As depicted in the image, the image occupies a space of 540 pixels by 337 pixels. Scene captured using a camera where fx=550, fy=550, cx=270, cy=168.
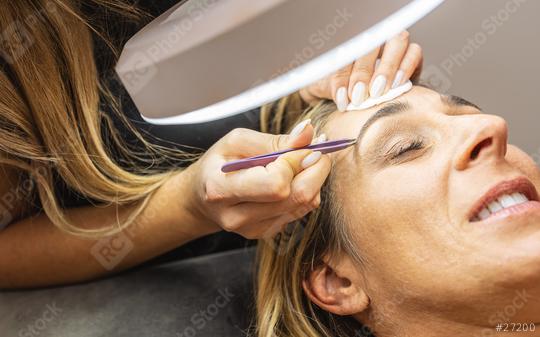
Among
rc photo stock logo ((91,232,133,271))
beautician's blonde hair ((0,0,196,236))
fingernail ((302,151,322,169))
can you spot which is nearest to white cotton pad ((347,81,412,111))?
fingernail ((302,151,322,169))

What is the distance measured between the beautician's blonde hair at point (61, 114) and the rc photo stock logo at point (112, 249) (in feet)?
0.10

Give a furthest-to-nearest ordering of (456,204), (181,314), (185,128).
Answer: (185,128) < (181,314) < (456,204)

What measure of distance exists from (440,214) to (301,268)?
0.33m

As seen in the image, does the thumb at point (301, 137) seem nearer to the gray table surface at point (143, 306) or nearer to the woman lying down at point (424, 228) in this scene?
the woman lying down at point (424, 228)

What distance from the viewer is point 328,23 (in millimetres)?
484

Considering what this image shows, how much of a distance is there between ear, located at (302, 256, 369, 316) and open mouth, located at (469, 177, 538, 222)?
235mm

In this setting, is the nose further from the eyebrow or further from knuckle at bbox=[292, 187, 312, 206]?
knuckle at bbox=[292, 187, 312, 206]

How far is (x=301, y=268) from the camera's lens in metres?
1.06

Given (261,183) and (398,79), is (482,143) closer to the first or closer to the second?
(398,79)

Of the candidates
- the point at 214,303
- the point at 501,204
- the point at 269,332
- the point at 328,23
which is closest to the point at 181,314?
the point at 214,303

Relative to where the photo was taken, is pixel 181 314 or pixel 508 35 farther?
pixel 508 35

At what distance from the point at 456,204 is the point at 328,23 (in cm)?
45

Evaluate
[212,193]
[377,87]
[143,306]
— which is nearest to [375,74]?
[377,87]

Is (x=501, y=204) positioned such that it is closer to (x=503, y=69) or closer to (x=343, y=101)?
(x=343, y=101)
